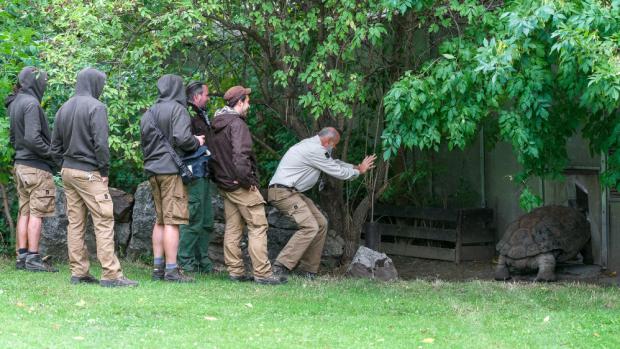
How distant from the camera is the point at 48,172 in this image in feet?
33.9

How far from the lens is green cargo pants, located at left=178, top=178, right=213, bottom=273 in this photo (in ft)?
36.2

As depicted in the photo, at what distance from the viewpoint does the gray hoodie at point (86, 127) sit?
8.95 meters

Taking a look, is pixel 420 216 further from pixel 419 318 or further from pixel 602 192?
pixel 419 318

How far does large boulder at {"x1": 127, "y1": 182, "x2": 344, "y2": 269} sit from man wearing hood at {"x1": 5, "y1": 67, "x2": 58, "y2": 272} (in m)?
1.98

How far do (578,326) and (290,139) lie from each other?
6.04 meters

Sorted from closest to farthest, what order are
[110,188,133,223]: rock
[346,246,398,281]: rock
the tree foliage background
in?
the tree foliage background
[346,246,398,281]: rock
[110,188,133,223]: rock

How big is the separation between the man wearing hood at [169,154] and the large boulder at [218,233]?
2.51 metres

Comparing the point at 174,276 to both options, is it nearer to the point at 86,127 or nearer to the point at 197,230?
the point at 197,230

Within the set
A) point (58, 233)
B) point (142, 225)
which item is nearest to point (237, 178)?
point (142, 225)

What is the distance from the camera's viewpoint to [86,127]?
9.00 metres

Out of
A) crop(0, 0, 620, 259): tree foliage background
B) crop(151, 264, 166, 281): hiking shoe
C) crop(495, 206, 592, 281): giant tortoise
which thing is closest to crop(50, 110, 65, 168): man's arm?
crop(0, 0, 620, 259): tree foliage background

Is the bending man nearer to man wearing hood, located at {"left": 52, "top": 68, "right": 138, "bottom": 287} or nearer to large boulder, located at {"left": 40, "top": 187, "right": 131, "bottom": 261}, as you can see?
man wearing hood, located at {"left": 52, "top": 68, "right": 138, "bottom": 287}

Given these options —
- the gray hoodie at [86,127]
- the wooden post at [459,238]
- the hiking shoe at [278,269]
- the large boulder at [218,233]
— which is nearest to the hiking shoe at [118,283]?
the gray hoodie at [86,127]

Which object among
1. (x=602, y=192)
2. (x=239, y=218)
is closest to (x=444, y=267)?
(x=602, y=192)
